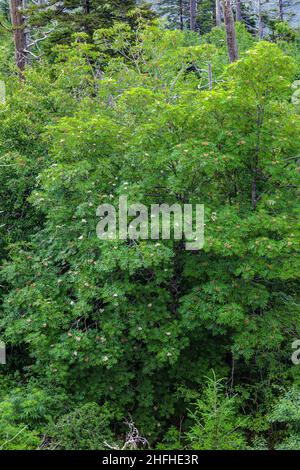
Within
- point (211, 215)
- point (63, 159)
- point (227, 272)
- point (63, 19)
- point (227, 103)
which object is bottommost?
point (227, 272)

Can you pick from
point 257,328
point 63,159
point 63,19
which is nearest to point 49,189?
point 63,159

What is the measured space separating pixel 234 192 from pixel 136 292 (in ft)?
7.01

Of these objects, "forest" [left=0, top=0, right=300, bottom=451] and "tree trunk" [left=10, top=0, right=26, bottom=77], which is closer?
"forest" [left=0, top=0, right=300, bottom=451]

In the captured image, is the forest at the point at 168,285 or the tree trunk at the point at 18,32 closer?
the forest at the point at 168,285

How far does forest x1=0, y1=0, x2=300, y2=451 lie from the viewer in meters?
5.82

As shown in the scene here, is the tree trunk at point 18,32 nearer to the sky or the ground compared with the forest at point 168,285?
nearer to the sky

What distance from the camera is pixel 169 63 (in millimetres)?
10008

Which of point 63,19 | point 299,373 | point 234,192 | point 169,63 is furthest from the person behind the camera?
point 63,19

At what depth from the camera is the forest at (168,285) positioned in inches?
229

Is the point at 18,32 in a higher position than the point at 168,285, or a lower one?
higher

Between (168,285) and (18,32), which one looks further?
(18,32)

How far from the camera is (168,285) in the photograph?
7.14 m
